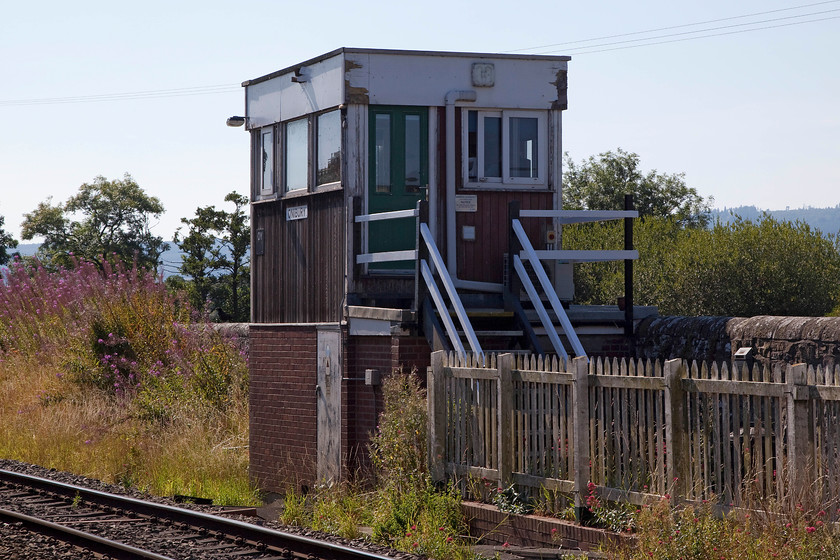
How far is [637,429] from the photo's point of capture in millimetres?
9117

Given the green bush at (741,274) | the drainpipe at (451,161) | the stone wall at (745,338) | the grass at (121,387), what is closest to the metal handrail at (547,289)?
the drainpipe at (451,161)

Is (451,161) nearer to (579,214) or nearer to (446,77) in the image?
(446,77)

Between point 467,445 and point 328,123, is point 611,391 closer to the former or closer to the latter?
point 467,445

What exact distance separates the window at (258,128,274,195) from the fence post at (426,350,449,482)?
5068 mm

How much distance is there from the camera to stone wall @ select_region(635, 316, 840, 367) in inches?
417

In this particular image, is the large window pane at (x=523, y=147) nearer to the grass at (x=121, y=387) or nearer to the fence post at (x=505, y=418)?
the fence post at (x=505, y=418)

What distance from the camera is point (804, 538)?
7.45 meters

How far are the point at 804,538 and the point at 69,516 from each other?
7704 millimetres

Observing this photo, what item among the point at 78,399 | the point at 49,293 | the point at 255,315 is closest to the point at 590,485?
the point at 255,315

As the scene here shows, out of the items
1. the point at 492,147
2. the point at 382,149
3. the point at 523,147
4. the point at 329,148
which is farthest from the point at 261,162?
the point at 523,147

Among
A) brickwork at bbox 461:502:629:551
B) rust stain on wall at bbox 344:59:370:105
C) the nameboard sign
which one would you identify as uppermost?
rust stain on wall at bbox 344:59:370:105

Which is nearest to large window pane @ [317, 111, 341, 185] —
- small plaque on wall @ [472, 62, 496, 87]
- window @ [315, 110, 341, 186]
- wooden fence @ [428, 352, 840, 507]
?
window @ [315, 110, 341, 186]

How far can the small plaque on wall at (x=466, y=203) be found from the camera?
44.3 feet

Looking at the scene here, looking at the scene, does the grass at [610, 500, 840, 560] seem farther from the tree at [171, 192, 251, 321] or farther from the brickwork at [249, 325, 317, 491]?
the tree at [171, 192, 251, 321]
